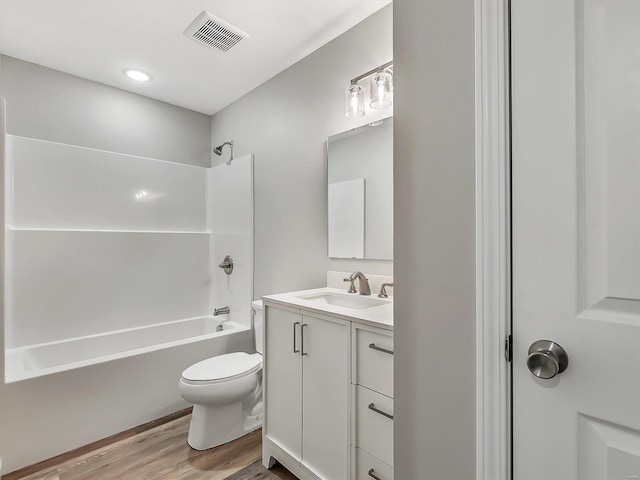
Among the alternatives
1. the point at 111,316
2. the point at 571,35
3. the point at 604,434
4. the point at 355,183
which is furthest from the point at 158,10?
the point at 604,434

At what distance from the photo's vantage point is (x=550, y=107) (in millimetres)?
640

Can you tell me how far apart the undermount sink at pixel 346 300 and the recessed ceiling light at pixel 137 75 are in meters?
2.19

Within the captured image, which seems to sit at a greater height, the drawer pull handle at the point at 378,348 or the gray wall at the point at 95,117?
the gray wall at the point at 95,117

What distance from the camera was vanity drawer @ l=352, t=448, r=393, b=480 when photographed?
47.8 inches

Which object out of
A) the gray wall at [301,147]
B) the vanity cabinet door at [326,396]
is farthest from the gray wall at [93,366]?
the vanity cabinet door at [326,396]

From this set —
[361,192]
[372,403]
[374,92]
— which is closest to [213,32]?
[374,92]

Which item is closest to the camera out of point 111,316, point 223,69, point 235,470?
point 235,470

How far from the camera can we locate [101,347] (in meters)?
2.59

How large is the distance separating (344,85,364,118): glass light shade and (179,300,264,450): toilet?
1337 millimetres

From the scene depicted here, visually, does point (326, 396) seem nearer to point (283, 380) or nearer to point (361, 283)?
point (283, 380)

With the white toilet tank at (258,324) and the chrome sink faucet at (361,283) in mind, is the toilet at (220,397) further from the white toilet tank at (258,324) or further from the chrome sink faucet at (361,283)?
the chrome sink faucet at (361,283)

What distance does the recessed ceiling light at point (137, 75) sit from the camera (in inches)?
99.0

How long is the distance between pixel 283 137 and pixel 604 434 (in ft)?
7.75

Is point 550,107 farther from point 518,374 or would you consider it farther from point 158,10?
point 158,10
